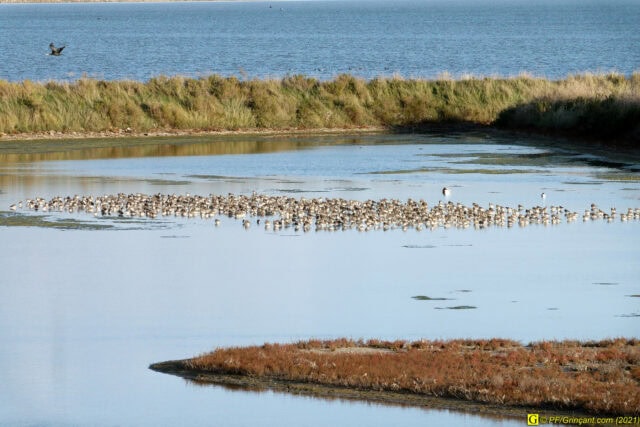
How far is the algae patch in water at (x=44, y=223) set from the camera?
83.8ft

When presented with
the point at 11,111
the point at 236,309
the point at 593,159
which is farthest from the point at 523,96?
the point at 236,309

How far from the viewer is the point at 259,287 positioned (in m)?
19.8

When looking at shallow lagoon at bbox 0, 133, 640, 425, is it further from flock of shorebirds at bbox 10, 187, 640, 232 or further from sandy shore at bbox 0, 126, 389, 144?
sandy shore at bbox 0, 126, 389, 144

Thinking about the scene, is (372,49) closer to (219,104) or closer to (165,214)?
(219,104)

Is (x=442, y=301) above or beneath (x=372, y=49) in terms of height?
beneath

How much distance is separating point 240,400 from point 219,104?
31829 mm

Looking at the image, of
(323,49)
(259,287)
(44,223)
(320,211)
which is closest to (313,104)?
(320,211)

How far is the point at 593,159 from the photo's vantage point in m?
37.3

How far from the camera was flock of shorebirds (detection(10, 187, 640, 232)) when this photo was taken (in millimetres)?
25828

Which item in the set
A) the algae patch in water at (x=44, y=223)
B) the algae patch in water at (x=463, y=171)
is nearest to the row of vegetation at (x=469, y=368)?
the algae patch in water at (x=44, y=223)

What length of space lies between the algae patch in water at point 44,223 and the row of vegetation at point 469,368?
1099 centimetres

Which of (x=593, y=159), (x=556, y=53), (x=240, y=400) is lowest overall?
(x=240, y=400)

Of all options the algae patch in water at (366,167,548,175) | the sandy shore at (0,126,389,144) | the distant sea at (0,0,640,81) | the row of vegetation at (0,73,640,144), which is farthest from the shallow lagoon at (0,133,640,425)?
the distant sea at (0,0,640,81)

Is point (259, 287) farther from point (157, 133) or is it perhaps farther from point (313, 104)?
point (313, 104)
